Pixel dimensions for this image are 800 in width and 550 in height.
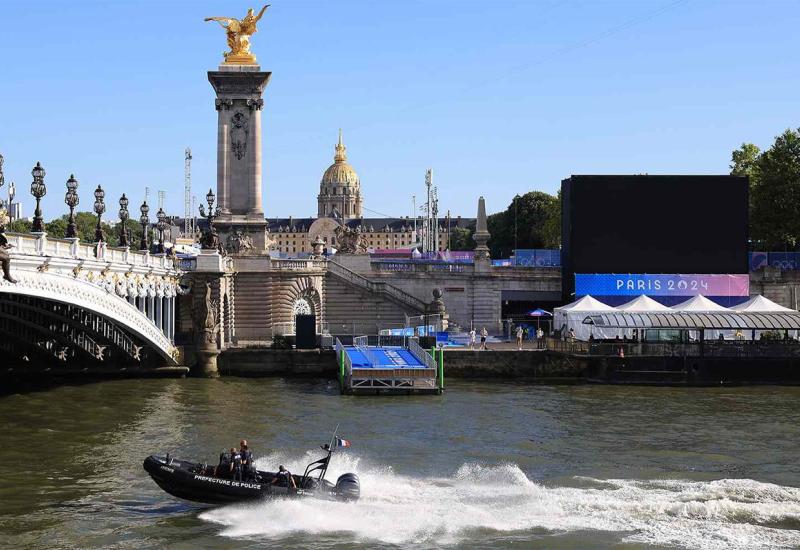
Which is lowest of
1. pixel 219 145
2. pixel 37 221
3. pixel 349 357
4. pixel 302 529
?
pixel 302 529

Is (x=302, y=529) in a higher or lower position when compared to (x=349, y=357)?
lower

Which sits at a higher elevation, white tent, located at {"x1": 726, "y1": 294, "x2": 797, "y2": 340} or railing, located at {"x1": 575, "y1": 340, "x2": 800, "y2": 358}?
white tent, located at {"x1": 726, "y1": 294, "x2": 797, "y2": 340}

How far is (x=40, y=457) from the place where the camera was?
46.8 m

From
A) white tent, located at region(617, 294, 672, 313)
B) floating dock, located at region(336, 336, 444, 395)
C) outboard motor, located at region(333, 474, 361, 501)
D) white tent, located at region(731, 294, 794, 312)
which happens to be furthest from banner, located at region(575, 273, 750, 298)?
outboard motor, located at region(333, 474, 361, 501)

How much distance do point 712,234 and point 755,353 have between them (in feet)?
53.2

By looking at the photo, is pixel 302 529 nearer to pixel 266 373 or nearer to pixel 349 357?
pixel 349 357

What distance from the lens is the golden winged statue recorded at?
8981cm

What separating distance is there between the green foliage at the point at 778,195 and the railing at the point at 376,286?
32735mm

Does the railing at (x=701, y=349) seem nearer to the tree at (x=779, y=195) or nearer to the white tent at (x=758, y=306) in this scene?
the white tent at (x=758, y=306)

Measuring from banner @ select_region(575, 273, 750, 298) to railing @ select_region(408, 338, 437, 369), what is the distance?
57.4 ft

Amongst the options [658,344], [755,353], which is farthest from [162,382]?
[755,353]

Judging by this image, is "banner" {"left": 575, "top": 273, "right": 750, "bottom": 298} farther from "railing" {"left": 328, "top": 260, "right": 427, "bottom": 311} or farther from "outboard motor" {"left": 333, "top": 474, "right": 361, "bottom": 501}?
"outboard motor" {"left": 333, "top": 474, "right": 361, "bottom": 501}

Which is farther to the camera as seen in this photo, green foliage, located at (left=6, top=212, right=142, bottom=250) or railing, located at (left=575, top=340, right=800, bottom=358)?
green foliage, located at (left=6, top=212, right=142, bottom=250)

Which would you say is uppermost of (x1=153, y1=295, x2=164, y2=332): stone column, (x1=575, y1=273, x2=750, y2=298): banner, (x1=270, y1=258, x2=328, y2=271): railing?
(x1=270, y1=258, x2=328, y2=271): railing
